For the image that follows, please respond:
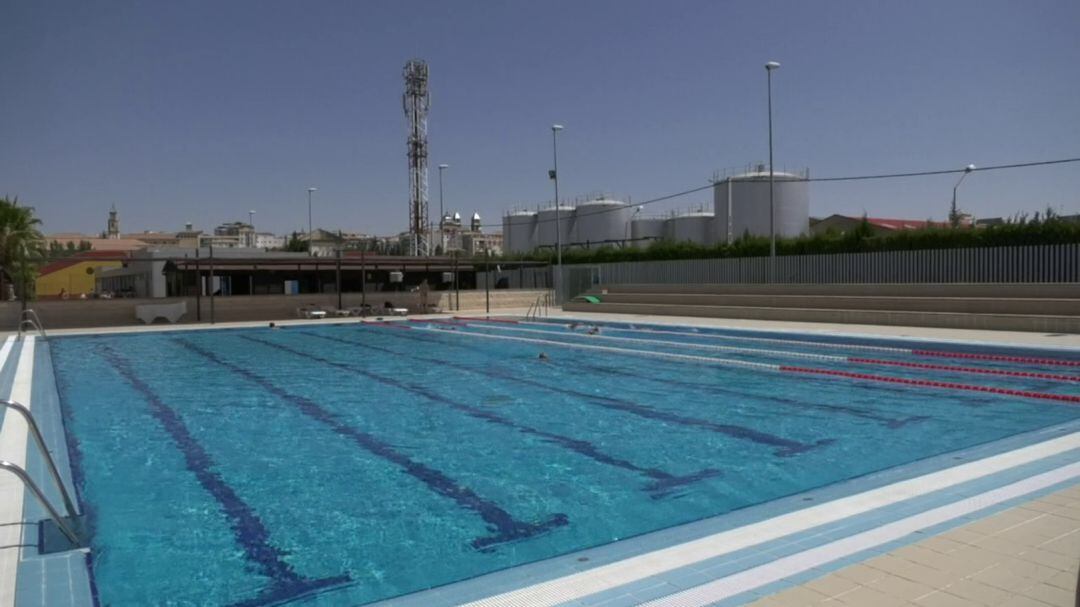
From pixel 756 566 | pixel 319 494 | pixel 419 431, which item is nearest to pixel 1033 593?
pixel 756 566

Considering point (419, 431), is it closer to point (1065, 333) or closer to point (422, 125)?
point (1065, 333)

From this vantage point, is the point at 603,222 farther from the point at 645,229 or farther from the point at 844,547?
the point at 844,547

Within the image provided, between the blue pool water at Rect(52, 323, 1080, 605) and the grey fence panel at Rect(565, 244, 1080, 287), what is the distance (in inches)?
352

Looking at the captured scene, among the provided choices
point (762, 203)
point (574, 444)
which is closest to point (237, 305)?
point (574, 444)

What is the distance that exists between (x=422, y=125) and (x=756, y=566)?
5764cm

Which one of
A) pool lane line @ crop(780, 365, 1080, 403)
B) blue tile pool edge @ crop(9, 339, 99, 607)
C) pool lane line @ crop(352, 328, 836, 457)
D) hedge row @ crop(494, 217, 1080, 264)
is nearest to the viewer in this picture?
blue tile pool edge @ crop(9, 339, 99, 607)

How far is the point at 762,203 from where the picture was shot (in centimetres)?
4178

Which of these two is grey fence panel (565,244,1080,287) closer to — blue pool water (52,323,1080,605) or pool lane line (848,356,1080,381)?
blue pool water (52,323,1080,605)

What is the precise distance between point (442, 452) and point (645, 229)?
46.2 meters

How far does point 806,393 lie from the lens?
966 cm

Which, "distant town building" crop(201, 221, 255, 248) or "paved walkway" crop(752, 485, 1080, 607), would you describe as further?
"distant town building" crop(201, 221, 255, 248)

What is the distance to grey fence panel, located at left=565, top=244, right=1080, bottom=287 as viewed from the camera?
18.9 meters

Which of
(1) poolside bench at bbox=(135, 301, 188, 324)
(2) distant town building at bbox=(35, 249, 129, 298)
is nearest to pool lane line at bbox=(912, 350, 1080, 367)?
(1) poolside bench at bbox=(135, 301, 188, 324)

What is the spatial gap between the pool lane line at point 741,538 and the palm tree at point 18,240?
28.9 meters
